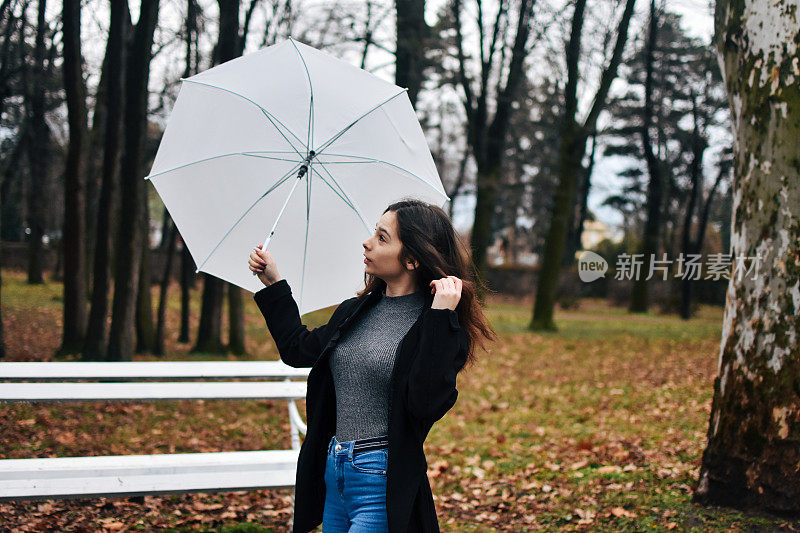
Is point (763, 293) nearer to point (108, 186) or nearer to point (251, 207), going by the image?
point (251, 207)

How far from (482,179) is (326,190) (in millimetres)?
13765

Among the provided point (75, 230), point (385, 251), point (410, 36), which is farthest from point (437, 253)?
point (410, 36)

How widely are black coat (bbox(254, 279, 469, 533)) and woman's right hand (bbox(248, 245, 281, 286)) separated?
6 cm

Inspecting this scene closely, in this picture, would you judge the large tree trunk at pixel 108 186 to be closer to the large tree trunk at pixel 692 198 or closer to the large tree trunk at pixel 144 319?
the large tree trunk at pixel 144 319

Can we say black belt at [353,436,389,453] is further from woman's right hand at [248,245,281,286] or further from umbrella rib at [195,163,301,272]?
umbrella rib at [195,163,301,272]

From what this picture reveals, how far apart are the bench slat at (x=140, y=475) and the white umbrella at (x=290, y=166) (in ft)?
3.54

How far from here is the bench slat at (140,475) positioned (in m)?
3.45

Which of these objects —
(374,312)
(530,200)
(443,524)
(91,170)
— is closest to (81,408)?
(443,524)

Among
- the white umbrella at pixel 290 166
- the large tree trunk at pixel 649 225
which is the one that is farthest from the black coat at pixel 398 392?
the large tree trunk at pixel 649 225

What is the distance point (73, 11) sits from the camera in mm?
8977

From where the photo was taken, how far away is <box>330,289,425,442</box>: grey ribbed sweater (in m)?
2.37

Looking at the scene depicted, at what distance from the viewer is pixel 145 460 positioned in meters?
3.78

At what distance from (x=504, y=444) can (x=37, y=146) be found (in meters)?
16.0

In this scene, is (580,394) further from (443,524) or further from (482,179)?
(482,179)
